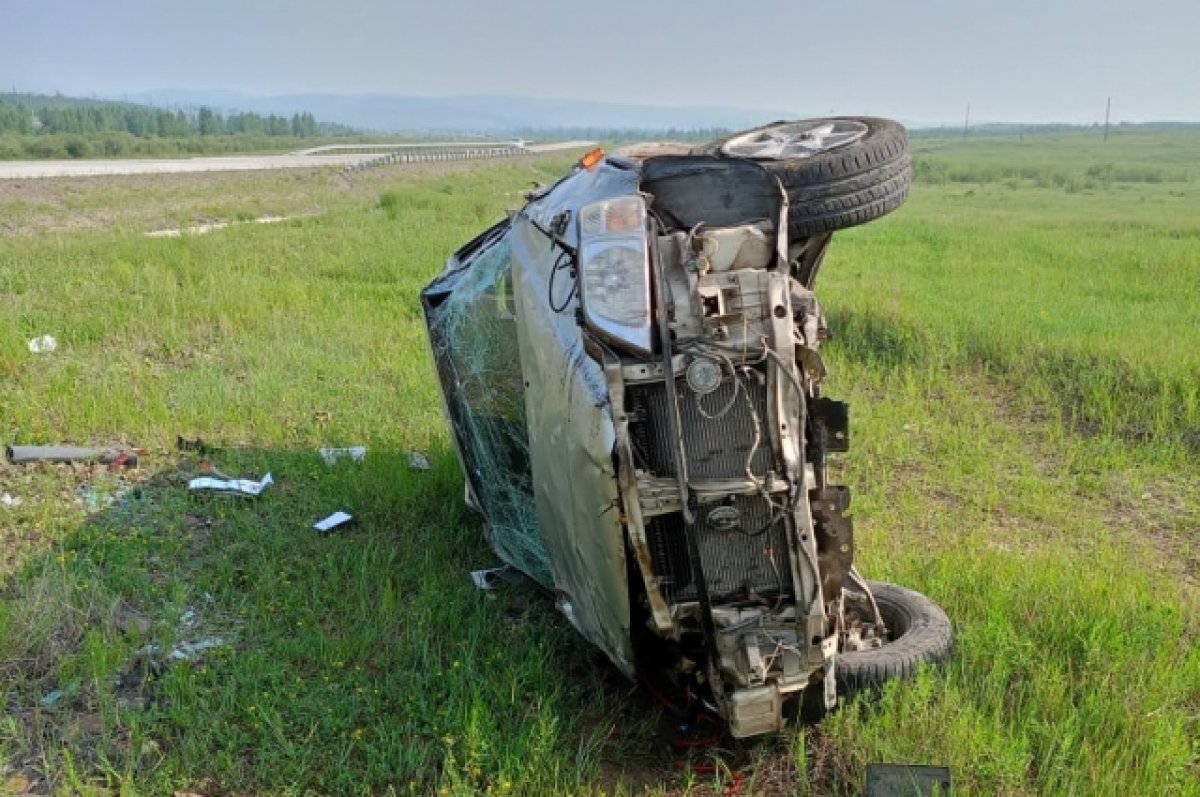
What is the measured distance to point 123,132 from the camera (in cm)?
7194

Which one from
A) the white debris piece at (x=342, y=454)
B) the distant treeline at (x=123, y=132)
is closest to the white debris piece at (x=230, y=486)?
the white debris piece at (x=342, y=454)

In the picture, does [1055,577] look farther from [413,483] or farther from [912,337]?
[912,337]

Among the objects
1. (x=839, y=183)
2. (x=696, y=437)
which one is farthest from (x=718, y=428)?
(x=839, y=183)

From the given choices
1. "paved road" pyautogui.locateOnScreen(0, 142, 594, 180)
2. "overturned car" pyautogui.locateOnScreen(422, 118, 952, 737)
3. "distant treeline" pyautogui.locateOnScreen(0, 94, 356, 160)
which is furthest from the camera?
"distant treeline" pyautogui.locateOnScreen(0, 94, 356, 160)

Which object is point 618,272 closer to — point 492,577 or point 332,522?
point 492,577

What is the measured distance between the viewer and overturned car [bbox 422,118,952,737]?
10.1 ft

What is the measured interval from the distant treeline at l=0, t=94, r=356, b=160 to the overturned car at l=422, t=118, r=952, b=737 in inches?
1931

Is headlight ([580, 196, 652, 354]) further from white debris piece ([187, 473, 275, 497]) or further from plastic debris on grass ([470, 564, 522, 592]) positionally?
white debris piece ([187, 473, 275, 497])

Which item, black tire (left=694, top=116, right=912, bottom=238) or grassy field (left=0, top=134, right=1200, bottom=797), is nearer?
grassy field (left=0, top=134, right=1200, bottom=797)

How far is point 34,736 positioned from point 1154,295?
11914mm

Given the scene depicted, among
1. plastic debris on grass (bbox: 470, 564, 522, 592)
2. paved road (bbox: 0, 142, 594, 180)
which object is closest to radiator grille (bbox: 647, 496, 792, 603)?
plastic debris on grass (bbox: 470, 564, 522, 592)

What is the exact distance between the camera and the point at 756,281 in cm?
308

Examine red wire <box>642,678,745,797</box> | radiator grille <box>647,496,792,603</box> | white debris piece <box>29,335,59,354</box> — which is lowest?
red wire <box>642,678,745,797</box>

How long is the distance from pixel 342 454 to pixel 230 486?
2.46 ft
